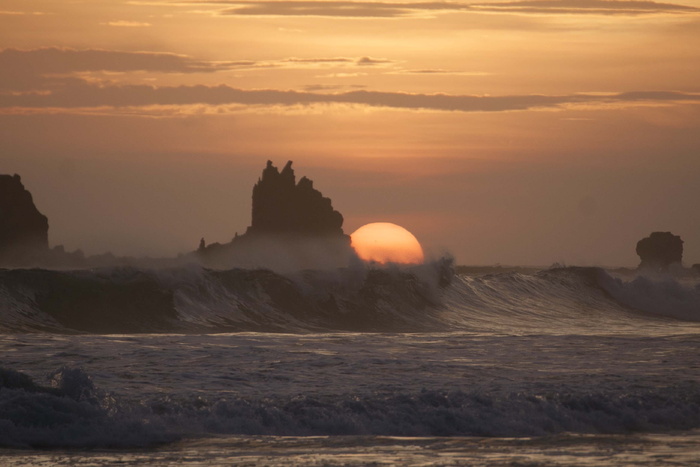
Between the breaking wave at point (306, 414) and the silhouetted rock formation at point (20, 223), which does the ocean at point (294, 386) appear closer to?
the breaking wave at point (306, 414)

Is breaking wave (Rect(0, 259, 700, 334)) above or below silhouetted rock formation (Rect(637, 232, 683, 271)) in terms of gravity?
below

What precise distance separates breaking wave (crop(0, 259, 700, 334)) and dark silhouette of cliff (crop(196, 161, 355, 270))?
20022 millimetres

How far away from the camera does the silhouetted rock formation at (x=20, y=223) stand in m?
70.6

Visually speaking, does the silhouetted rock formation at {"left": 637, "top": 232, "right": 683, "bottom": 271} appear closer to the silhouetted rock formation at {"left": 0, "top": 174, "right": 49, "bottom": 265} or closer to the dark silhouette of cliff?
the dark silhouette of cliff

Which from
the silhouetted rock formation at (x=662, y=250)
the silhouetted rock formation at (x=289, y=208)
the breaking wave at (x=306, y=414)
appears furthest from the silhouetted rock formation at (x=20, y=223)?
the silhouetted rock formation at (x=662, y=250)

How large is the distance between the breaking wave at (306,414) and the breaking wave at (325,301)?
11328mm

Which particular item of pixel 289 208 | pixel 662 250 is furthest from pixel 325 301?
pixel 662 250

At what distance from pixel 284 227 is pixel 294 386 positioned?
5390 cm

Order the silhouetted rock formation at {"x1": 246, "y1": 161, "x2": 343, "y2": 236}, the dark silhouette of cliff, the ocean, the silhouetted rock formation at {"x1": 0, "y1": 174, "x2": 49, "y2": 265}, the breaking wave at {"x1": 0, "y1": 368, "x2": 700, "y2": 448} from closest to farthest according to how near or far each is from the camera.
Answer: the ocean
the breaking wave at {"x1": 0, "y1": 368, "x2": 700, "y2": 448}
the dark silhouette of cliff
the silhouetted rock formation at {"x1": 0, "y1": 174, "x2": 49, "y2": 265}
the silhouetted rock formation at {"x1": 246, "y1": 161, "x2": 343, "y2": 236}

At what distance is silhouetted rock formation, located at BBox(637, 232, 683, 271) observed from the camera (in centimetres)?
9581

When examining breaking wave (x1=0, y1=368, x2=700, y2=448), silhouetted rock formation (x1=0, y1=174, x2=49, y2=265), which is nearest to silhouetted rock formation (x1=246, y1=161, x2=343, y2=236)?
silhouetted rock formation (x1=0, y1=174, x2=49, y2=265)

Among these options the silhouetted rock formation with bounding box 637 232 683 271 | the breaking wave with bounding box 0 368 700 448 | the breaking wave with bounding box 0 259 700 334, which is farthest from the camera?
the silhouetted rock formation with bounding box 637 232 683 271

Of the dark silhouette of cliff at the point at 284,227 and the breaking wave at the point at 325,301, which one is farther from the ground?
the dark silhouette of cliff at the point at 284,227

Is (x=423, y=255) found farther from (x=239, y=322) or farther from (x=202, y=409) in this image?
(x=202, y=409)
